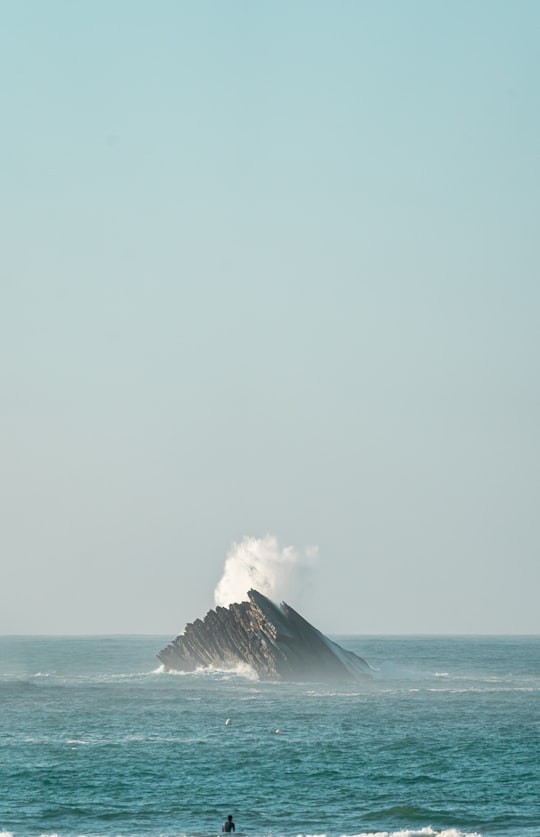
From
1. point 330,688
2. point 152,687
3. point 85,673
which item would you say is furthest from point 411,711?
point 85,673

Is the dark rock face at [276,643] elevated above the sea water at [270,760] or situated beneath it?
elevated above

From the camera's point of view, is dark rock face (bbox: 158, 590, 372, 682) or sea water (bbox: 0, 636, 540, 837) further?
dark rock face (bbox: 158, 590, 372, 682)

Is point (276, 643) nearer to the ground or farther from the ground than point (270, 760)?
farther from the ground

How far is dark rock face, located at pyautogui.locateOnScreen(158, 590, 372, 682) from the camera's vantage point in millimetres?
109375

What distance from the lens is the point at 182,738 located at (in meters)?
77.8

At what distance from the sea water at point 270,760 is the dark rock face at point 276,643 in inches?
83.0

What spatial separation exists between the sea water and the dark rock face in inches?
83.0

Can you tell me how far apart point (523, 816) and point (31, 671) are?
104 metres

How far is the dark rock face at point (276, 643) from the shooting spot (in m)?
109

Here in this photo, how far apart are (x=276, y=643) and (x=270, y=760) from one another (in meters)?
40.0

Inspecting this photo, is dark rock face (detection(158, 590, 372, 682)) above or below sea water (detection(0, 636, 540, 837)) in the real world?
above

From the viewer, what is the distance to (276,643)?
110 meters

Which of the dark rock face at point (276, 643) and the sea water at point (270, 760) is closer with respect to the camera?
the sea water at point (270, 760)

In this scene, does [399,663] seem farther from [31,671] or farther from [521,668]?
[31,671]
